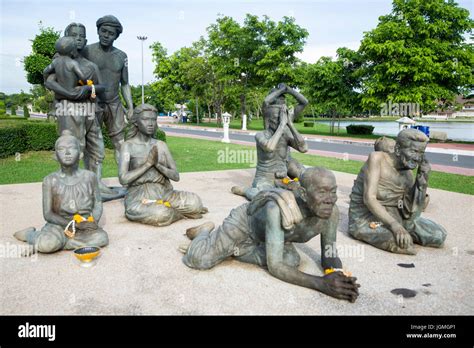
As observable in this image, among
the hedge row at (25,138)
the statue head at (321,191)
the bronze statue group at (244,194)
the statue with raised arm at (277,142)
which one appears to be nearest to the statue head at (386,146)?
the bronze statue group at (244,194)

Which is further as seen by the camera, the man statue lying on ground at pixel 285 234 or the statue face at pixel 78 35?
the statue face at pixel 78 35

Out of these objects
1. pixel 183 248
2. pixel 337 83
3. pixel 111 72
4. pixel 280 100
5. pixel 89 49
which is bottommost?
pixel 183 248

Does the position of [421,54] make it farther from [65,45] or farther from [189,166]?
[65,45]

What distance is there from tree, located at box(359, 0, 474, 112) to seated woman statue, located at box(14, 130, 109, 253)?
72.5 feet

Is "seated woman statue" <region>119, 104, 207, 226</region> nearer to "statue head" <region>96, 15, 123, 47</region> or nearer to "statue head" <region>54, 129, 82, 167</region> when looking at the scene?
"statue head" <region>54, 129, 82, 167</region>

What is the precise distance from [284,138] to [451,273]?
351 cm

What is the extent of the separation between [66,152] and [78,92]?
2.11m

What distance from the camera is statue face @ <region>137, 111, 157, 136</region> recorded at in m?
5.52

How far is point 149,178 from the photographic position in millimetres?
5770

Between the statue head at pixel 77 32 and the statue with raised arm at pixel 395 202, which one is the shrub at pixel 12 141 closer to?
the statue head at pixel 77 32

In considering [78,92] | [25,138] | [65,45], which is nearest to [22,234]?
[78,92]

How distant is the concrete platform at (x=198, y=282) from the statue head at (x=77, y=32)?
301cm

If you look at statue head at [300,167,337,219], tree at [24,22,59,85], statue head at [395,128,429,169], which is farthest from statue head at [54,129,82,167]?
tree at [24,22,59,85]

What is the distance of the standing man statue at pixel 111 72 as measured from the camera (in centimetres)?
673
